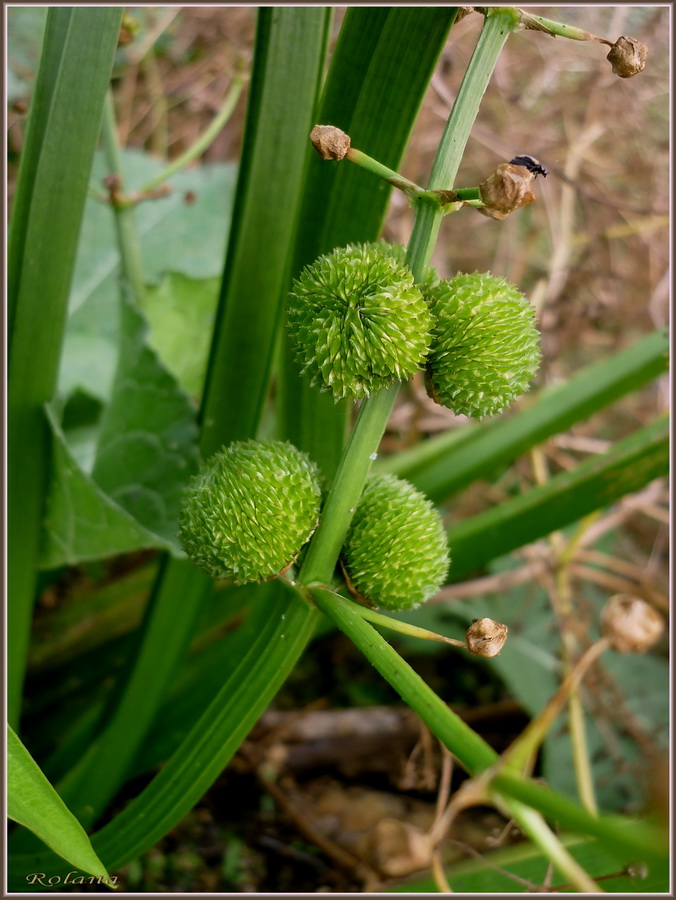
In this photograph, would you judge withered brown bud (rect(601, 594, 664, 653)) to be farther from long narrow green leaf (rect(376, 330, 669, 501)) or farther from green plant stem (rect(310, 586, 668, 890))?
long narrow green leaf (rect(376, 330, 669, 501))

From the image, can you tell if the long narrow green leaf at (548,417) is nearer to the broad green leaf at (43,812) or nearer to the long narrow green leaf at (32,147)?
the long narrow green leaf at (32,147)

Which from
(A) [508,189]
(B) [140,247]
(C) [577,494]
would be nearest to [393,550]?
(A) [508,189]

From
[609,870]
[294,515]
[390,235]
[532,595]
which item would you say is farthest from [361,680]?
[294,515]

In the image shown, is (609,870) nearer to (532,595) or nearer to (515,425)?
(515,425)

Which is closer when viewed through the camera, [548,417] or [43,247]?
[43,247]

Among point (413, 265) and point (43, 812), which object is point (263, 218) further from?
point (43, 812)
